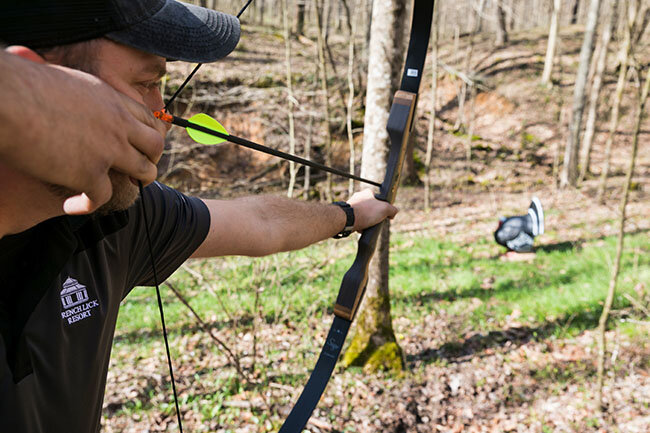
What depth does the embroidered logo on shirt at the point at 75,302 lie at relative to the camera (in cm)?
105

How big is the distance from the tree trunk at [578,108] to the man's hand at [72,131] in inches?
438

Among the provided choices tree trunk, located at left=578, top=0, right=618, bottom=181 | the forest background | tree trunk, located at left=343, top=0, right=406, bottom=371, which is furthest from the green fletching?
tree trunk, located at left=578, top=0, right=618, bottom=181

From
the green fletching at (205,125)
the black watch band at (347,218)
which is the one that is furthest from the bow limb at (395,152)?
the green fletching at (205,125)

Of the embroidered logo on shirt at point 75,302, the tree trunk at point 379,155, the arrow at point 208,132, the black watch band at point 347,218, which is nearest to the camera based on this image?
the arrow at point 208,132

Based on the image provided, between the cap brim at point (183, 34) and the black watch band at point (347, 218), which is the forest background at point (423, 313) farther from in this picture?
the cap brim at point (183, 34)

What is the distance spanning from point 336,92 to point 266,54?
3.15 meters

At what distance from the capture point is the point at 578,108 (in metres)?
10.1

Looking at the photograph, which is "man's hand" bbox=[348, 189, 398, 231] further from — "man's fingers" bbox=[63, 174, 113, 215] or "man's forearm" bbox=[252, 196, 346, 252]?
"man's fingers" bbox=[63, 174, 113, 215]

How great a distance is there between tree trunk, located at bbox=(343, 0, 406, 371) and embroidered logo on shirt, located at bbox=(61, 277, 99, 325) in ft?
7.77

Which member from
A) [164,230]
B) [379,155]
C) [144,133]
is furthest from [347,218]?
[379,155]

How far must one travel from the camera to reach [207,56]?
0.98m

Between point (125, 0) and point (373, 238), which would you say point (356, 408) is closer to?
point (373, 238)

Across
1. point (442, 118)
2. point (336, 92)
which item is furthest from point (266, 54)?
point (442, 118)

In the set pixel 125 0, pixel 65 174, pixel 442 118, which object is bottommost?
pixel 442 118
